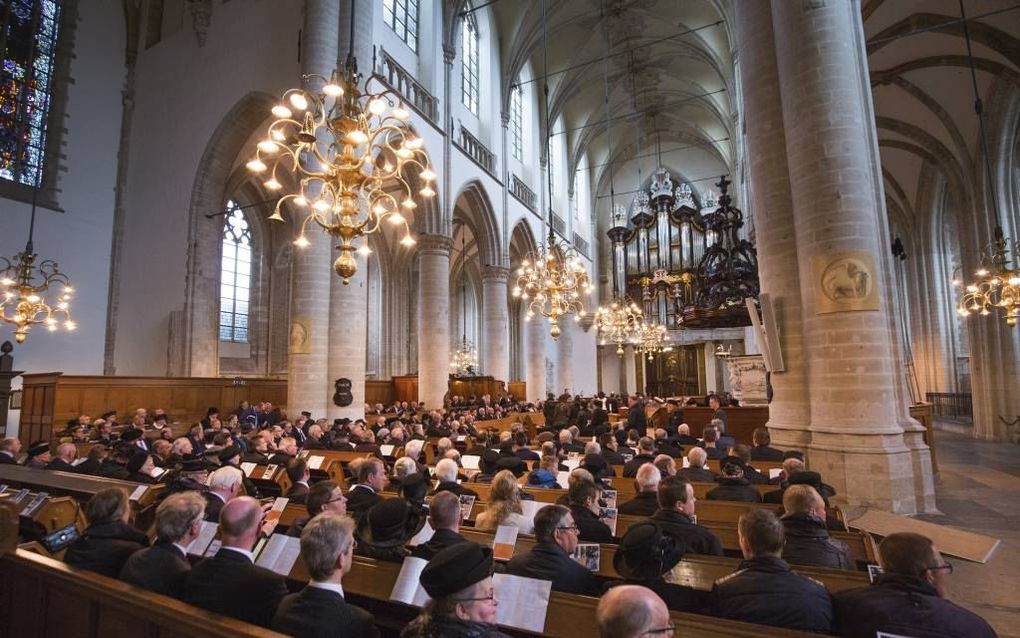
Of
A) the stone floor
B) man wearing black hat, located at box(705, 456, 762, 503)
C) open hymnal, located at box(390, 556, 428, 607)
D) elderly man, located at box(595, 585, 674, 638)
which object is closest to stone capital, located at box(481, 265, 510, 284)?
the stone floor

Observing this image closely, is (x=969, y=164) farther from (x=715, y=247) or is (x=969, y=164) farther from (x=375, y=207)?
(x=375, y=207)

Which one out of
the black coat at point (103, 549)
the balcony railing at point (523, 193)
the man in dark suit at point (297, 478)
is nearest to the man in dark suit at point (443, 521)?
the black coat at point (103, 549)

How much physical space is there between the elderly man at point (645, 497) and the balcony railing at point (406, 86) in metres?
11.4

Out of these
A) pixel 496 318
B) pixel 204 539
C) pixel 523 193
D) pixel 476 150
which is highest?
pixel 476 150

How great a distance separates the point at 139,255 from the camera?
48.3ft

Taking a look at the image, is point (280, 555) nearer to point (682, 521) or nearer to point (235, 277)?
point (682, 521)

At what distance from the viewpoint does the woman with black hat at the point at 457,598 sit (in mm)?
1646

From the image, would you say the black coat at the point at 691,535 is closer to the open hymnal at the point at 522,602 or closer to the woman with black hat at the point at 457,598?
the open hymnal at the point at 522,602

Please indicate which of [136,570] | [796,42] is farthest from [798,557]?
[796,42]

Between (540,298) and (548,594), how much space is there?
1029 centimetres

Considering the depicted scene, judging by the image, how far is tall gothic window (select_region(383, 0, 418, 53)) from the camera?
46.4ft

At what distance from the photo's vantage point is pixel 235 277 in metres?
19.5

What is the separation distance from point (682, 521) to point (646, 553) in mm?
997

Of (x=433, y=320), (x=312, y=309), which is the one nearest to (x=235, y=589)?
(x=312, y=309)
